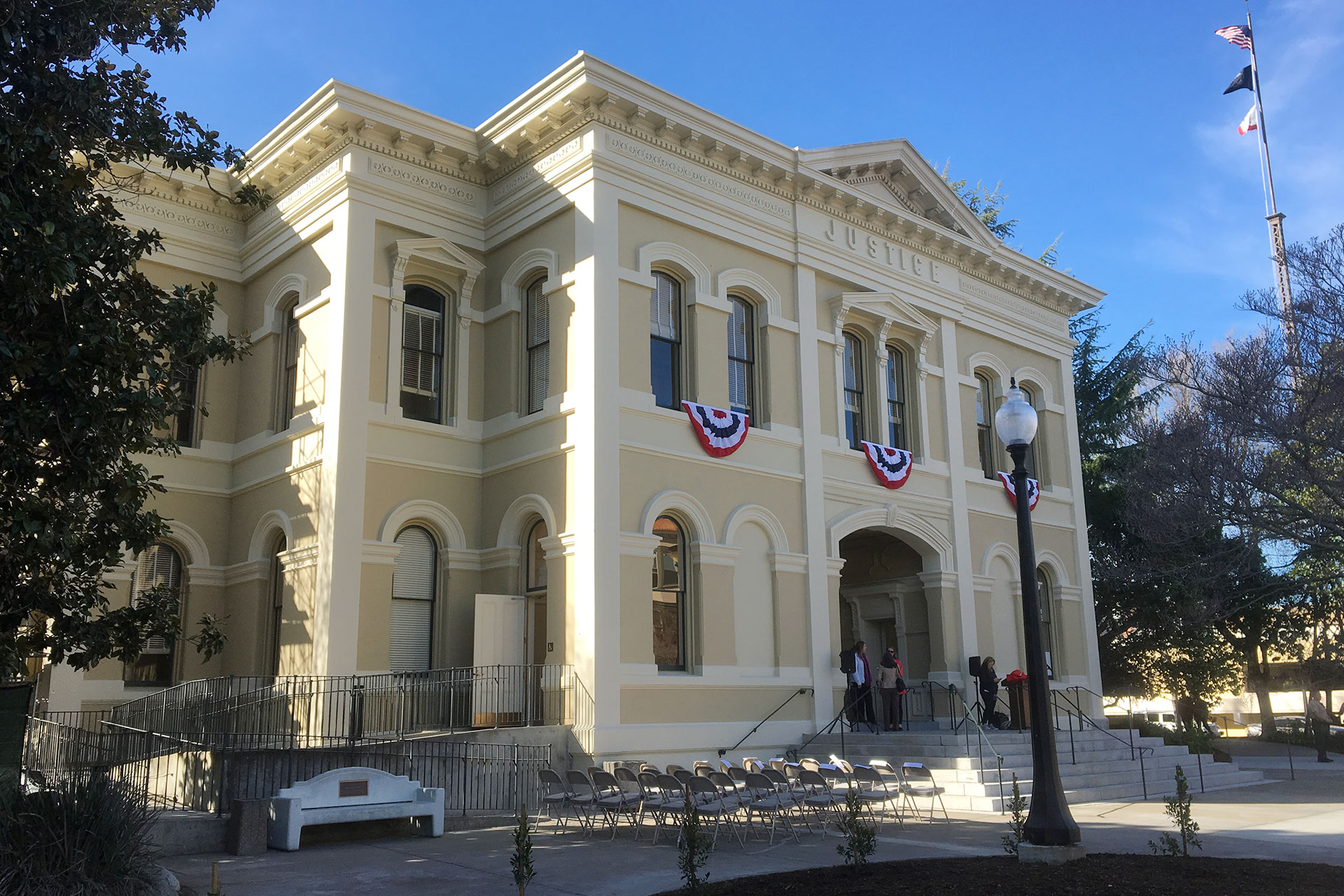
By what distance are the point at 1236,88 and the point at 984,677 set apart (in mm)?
19466

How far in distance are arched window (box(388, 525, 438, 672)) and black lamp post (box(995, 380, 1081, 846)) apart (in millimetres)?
10596

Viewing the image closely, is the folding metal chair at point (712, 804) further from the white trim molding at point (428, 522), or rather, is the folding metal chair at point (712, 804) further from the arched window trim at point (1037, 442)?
the arched window trim at point (1037, 442)

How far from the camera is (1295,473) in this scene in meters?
20.3

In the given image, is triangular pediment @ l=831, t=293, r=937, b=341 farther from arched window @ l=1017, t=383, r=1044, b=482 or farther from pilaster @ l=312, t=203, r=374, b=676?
pilaster @ l=312, t=203, r=374, b=676

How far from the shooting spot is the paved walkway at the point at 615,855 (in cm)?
1011

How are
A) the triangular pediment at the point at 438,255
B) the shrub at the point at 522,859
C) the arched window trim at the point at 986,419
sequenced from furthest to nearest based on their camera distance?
the arched window trim at the point at 986,419 → the triangular pediment at the point at 438,255 → the shrub at the point at 522,859

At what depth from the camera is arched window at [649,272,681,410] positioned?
1966 centimetres

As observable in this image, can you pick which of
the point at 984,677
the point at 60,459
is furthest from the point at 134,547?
the point at 984,677

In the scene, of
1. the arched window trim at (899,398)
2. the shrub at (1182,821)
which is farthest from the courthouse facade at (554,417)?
the shrub at (1182,821)

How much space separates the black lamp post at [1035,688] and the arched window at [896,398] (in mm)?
11768

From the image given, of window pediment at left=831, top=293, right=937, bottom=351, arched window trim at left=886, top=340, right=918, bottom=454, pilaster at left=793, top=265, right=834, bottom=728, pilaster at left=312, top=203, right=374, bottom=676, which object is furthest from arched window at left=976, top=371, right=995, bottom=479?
pilaster at left=312, top=203, right=374, bottom=676

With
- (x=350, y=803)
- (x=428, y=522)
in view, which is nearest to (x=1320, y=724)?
(x=428, y=522)

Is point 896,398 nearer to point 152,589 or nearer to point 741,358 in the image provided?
point 741,358

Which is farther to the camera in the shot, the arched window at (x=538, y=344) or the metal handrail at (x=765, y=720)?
the arched window at (x=538, y=344)
